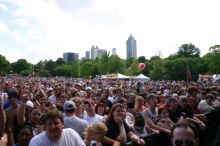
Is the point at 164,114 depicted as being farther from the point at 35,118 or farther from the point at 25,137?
the point at 25,137

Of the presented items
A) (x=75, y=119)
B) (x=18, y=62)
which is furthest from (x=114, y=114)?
(x=18, y=62)

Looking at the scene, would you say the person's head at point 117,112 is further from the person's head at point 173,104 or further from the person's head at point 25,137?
the person's head at point 173,104


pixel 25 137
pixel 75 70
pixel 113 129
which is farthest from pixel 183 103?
pixel 75 70

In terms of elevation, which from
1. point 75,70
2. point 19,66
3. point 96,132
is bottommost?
point 96,132

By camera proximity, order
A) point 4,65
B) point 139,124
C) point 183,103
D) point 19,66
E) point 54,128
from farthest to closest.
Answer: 1. point 19,66
2. point 4,65
3. point 183,103
4. point 139,124
5. point 54,128

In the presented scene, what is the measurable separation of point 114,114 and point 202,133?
165cm

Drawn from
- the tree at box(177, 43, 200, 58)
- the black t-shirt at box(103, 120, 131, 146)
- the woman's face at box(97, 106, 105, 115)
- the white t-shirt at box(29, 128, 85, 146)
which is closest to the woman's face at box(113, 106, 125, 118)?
the black t-shirt at box(103, 120, 131, 146)

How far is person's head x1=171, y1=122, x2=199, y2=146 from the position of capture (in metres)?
2.62

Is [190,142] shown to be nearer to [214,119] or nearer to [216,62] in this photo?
[214,119]

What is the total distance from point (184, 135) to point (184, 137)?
1 cm

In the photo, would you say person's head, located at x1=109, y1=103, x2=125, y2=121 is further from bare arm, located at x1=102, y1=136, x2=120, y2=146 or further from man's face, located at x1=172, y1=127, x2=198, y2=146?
man's face, located at x1=172, y1=127, x2=198, y2=146

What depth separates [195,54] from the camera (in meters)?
128

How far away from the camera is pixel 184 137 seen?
263cm

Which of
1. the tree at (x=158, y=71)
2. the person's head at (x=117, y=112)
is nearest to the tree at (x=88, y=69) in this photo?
the tree at (x=158, y=71)
